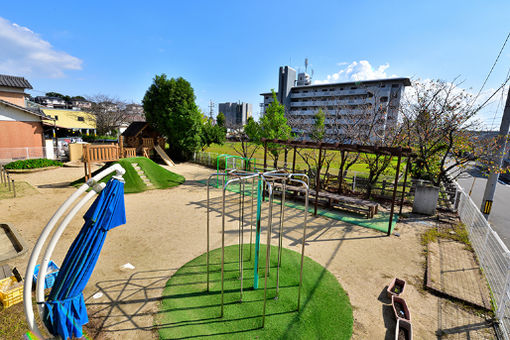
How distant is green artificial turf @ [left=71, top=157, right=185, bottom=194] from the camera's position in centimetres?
1358

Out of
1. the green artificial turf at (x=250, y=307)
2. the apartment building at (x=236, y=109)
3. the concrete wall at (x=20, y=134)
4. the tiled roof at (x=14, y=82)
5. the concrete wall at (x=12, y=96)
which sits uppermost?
the apartment building at (x=236, y=109)

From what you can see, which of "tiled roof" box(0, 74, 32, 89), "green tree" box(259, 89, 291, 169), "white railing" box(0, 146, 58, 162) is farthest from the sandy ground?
"tiled roof" box(0, 74, 32, 89)

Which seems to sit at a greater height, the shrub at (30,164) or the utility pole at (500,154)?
the utility pole at (500,154)

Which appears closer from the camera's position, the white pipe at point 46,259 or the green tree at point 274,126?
the white pipe at point 46,259

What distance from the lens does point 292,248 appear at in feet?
24.9

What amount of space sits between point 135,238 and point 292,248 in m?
5.14

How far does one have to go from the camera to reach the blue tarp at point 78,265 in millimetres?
3029

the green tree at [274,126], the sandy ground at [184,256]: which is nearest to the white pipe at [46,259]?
the sandy ground at [184,256]

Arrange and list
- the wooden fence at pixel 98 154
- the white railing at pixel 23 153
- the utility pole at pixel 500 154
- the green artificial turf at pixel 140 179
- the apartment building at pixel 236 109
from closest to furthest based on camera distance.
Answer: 1. the utility pole at pixel 500 154
2. the green artificial turf at pixel 140 179
3. the wooden fence at pixel 98 154
4. the white railing at pixel 23 153
5. the apartment building at pixel 236 109

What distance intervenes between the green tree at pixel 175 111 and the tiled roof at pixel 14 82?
12.2 metres

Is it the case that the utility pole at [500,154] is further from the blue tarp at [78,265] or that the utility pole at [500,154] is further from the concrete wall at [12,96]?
the concrete wall at [12,96]

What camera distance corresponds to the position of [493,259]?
19.7 feet

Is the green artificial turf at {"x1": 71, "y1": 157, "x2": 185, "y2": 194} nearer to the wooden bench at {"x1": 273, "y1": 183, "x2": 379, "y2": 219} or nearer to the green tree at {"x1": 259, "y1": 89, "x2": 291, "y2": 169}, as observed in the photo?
the green tree at {"x1": 259, "y1": 89, "x2": 291, "y2": 169}

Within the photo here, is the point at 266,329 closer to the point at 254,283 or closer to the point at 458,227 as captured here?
the point at 254,283
